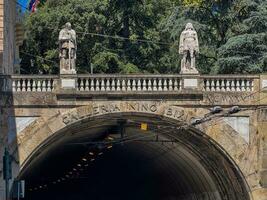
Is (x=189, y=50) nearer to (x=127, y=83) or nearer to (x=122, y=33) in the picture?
(x=127, y=83)

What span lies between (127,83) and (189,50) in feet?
8.55

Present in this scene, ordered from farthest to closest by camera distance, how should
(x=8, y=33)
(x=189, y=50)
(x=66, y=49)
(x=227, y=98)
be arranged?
(x=8, y=33) → (x=227, y=98) → (x=189, y=50) → (x=66, y=49)

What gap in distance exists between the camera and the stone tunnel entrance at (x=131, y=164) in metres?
41.2

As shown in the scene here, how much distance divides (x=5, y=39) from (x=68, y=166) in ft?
67.1

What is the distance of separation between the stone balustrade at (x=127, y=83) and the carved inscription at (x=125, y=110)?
0.56 meters

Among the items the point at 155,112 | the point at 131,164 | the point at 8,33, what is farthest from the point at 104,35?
the point at 155,112

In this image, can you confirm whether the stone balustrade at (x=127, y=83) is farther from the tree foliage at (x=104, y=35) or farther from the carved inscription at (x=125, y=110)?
the tree foliage at (x=104, y=35)

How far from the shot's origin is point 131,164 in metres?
59.6

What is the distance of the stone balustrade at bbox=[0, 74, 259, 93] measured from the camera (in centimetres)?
3941

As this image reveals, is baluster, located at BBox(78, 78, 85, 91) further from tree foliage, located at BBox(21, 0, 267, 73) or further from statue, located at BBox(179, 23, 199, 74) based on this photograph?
tree foliage, located at BBox(21, 0, 267, 73)

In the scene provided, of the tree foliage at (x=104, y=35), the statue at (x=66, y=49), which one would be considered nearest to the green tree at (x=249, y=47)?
the tree foliage at (x=104, y=35)

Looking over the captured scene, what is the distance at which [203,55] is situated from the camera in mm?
59750

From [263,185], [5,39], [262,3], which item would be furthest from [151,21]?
[263,185]

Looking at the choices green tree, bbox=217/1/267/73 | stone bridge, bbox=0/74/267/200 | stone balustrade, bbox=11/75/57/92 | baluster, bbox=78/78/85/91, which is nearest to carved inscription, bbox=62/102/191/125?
stone bridge, bbox=0/74/267/200
